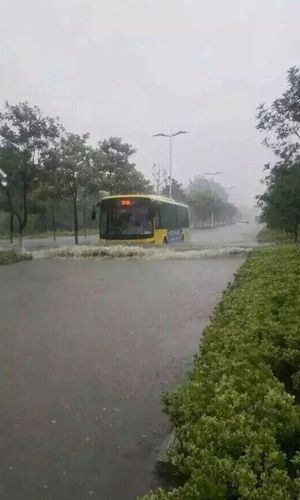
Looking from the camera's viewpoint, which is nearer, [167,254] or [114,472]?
[114,472]

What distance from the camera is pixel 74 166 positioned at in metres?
24.8

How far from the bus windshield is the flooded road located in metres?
8.31

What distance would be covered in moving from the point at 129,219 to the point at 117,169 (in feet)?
37.7

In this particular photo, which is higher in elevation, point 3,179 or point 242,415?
point 3,179

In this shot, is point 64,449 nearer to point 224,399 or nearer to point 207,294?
point 224,399

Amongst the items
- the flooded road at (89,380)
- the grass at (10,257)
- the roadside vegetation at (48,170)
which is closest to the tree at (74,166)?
the roadside vegetation at (48,170)

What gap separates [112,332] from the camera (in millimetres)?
6305

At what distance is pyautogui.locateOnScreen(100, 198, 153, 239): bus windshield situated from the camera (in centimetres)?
1830

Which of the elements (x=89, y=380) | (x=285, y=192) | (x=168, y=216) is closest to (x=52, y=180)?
(x=168, y=216)

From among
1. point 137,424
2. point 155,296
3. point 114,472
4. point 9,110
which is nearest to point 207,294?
→ point 155,296

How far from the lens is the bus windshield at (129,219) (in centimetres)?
1830

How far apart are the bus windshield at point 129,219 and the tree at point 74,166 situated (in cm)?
643

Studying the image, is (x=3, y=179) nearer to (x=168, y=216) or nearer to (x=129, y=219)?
(x=129, y=219)

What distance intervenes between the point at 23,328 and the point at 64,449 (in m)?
3.46
